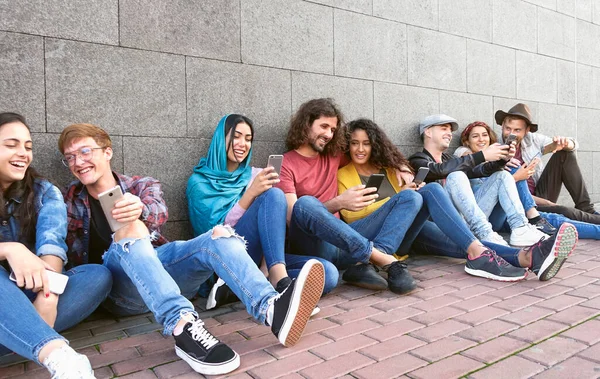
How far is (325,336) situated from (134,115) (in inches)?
86.1

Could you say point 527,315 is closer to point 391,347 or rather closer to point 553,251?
point 553,251

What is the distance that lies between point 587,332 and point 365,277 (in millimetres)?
1310

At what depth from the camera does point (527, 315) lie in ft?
8.50

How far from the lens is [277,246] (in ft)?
9.11

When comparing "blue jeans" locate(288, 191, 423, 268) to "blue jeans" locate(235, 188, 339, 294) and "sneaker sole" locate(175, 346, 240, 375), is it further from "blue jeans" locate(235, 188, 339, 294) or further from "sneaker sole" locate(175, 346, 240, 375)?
"sneaker sole" locate(175, 346, 240, 375)

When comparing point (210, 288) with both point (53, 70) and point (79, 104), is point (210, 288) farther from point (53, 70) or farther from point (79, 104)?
point (53, 70)

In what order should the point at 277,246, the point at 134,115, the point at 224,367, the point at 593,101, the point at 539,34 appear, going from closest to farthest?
the point at 224,367 → the point at 277,246 → the point at 134,115 → the point at 539,34 → the point at 593,101

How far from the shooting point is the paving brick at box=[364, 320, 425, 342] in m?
2.36

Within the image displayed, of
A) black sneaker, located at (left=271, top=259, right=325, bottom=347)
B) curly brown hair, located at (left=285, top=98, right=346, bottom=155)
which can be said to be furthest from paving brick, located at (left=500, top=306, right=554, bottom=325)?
curly brown hair, located at (left=285, top=98, right=346, bottom=155)

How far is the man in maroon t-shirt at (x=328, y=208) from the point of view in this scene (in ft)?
10.0

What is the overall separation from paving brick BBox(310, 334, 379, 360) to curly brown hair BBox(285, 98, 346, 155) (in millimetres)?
1892

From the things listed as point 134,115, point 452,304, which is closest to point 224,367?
point 452,304

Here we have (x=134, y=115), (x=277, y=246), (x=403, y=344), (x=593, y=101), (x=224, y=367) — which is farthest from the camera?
(x=593, y=101)

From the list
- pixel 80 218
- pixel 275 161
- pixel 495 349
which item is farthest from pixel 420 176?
pixel 80 218
